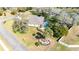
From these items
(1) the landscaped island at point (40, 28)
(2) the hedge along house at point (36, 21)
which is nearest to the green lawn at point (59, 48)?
(1) the landscaped island at point (40, 28)

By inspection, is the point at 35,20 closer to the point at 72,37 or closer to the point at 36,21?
the point at 36,21

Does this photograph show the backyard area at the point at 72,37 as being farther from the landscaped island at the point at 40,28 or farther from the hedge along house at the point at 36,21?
the hedge along house at the point at 36,21

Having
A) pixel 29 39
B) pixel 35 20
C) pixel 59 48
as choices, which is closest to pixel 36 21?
pixel 35 20

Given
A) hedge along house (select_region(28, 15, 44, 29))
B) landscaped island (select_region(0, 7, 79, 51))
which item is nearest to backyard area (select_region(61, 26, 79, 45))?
landscaped island (select_region(0, 7, 79, 51))

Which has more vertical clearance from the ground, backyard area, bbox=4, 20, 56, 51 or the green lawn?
backyard area, bbox=4, 20, 56, 51

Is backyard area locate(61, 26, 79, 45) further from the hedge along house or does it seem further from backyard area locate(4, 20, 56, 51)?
the hedge along house
